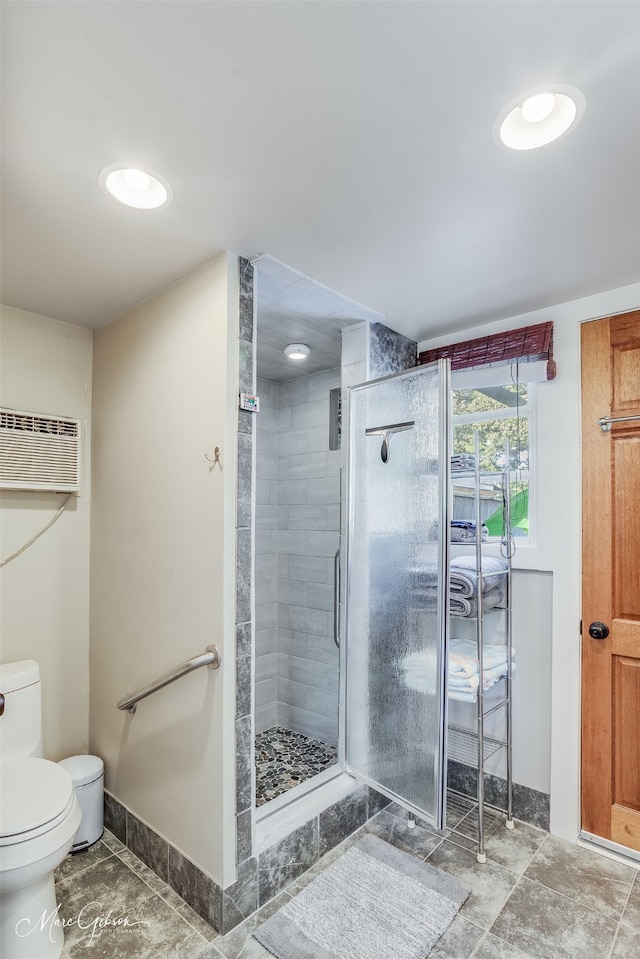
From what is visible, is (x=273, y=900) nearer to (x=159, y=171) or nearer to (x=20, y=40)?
(x=159, y=171)

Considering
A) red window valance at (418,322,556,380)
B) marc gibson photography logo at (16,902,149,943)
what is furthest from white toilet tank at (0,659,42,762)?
red window valance at (418,322,556,380)

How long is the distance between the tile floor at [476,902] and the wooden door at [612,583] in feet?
0.81

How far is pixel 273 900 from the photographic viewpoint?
6.14ft

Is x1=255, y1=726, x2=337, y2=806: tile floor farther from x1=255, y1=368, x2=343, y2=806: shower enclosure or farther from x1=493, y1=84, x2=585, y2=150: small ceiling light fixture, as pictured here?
x1=493, y1=84, x2=585, y2=150: small ceiling light fixture

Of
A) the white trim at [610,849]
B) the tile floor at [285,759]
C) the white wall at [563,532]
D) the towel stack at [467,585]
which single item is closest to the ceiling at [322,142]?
the white wall at [563,532]

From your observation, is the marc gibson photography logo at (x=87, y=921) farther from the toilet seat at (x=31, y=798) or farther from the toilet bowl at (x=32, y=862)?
the toilet seat at (x=31, y=798)

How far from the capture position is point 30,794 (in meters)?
1.75

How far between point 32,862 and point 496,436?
96.7 inches

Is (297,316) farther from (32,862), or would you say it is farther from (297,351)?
(32,862)

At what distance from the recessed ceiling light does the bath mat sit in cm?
237

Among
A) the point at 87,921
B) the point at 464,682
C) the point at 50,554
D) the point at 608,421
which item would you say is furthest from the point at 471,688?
the point at 50,554

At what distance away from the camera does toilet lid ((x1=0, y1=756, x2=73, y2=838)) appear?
161 cm

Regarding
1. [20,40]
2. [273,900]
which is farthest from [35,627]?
[20,40]

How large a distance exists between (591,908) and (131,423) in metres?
2.58
